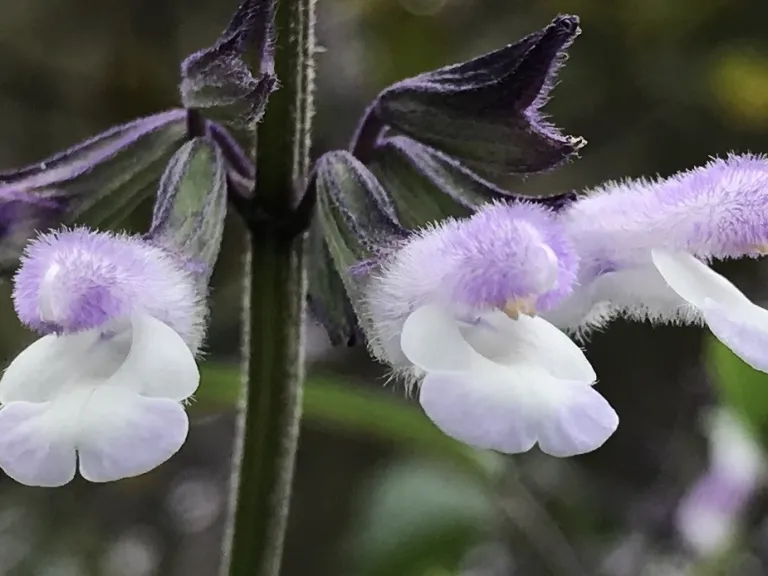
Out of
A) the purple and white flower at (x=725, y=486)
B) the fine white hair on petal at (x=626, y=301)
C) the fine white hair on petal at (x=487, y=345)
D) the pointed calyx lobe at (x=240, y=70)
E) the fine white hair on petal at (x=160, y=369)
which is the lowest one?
the purple and white flower at (x=725, y=486)

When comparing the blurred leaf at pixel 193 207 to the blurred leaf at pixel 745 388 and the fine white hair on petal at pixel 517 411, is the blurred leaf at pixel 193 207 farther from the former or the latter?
the blurred leaf at pixel 745 388

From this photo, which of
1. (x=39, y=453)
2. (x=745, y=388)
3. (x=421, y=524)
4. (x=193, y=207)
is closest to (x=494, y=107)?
(x=193, y=207)

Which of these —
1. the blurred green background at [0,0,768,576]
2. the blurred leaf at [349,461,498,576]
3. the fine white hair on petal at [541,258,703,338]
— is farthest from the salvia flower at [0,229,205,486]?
the blurred green background at [0,0,768,576]

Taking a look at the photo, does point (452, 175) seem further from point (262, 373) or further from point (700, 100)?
point (700, 100)

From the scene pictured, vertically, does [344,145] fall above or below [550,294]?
below

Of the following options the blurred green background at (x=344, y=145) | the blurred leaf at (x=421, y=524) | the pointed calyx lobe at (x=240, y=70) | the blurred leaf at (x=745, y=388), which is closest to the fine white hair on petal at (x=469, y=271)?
the pointed calyx lobe at (x=240, y=70)

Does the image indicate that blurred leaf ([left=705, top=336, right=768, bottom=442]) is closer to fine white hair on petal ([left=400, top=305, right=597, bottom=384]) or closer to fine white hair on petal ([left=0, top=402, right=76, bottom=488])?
fine white hair on petal ([left=400, top=305, right=597, bottom=384])

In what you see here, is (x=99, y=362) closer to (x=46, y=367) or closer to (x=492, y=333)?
(x=46, y=367)
